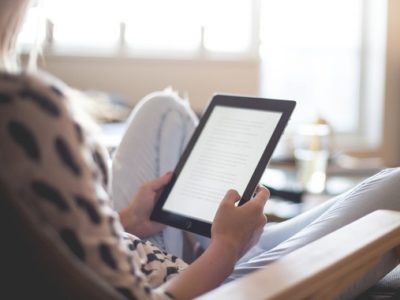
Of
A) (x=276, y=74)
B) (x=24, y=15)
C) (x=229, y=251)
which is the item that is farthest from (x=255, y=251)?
(x=276, y=74)

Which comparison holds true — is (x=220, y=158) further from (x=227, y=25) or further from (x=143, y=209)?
(x=227, y=25)

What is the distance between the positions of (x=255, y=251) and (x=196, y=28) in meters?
2.92

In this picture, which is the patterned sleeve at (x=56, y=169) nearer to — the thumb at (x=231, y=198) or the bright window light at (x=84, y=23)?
the thumb at (x=231, y=198)

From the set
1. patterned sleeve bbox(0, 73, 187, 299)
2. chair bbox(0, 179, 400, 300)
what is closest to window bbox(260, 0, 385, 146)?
chair bbox(0, 179, 400, 300)

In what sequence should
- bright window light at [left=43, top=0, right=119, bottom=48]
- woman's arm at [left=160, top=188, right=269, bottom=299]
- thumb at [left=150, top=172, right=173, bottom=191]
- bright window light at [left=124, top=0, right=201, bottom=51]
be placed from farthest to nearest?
bright window light at [left=124, top=0, right=201, bottom=51] < bright window light at [left=43, top=0, right=119, bottom=48] < thumb at [left=150, top=172, right=173, bottom=191] < woman's arm at [left=160, top=188, right=269, bottom=299]

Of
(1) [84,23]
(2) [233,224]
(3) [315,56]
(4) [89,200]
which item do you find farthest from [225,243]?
(3) [315,56]

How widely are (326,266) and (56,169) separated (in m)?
0.35

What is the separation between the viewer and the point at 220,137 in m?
1.35

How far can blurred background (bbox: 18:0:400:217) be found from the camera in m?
3.93

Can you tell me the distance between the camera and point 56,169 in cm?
75

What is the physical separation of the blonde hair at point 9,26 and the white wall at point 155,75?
3.06 metres

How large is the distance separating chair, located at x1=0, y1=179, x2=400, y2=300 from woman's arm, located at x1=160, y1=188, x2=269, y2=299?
12 cm

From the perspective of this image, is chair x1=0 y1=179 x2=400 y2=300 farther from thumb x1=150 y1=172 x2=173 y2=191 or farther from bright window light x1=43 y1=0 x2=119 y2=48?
bright window light x1=43 y1=0 x2=119 y2=48

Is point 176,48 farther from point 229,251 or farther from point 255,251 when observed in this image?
point 229,251
